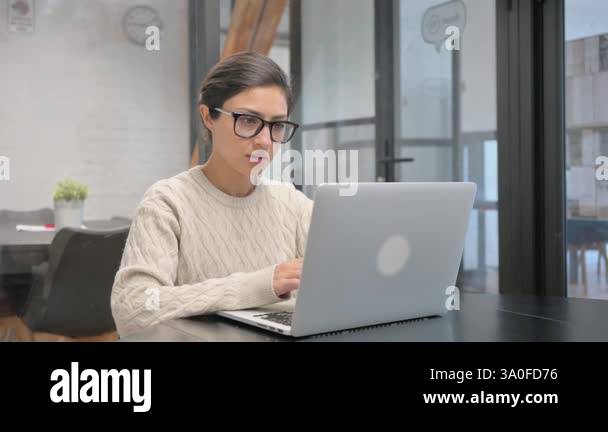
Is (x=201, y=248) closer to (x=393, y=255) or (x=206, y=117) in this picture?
(x=206, y=117)

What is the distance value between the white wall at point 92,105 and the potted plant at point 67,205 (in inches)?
21.8

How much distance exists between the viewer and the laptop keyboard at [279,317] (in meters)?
1.10

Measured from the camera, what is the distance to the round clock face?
378cm

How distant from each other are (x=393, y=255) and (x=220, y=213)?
55cm

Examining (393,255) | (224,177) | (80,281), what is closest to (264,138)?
(224,177)

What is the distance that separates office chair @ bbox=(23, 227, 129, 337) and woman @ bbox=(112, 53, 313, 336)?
40.1 inches

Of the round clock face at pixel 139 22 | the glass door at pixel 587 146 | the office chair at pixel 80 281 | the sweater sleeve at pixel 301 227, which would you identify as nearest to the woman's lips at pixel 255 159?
the sweater sleeve at pixel 301 227

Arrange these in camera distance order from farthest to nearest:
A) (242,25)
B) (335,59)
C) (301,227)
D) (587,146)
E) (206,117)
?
(335,59), (242,25), (587,146), (301,227), (206,117)

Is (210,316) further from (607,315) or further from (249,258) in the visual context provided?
(607,315)

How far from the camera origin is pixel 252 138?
4.91 feet

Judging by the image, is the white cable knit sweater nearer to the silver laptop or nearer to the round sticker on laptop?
the silver laptop
